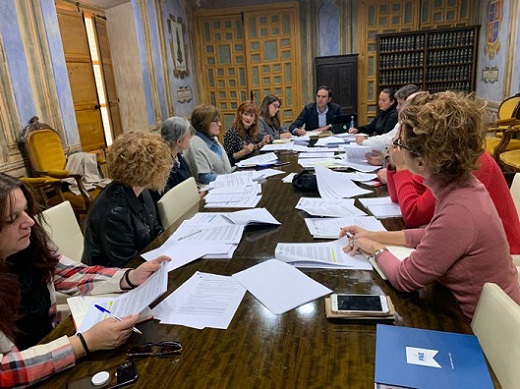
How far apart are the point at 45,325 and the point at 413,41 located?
22.5ft

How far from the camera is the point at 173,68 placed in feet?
21.1

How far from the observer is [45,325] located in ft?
4.20

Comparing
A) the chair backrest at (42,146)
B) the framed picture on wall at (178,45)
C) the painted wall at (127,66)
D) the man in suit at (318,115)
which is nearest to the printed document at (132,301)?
the chair backrest at (42,146)

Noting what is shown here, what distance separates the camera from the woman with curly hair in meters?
1.66

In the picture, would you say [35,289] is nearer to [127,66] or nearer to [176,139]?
[176,139]

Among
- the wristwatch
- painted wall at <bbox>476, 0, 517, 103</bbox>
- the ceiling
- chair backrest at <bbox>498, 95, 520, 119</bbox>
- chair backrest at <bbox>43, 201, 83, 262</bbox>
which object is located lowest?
chair backrest at <bbox>43, 201, 83, 262</bbox>

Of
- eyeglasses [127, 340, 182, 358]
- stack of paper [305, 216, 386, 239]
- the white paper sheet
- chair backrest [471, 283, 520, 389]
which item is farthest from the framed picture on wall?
chair backrest [471, 283, 520, 389]

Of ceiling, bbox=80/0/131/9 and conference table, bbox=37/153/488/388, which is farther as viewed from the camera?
ceiling, bbox=80/0/131/9

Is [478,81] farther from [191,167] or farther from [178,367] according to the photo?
[178,367]

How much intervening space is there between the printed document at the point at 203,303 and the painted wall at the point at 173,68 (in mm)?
5532

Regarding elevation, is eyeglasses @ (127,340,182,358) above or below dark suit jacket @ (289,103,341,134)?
below

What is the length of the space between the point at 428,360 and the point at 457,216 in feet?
1.28

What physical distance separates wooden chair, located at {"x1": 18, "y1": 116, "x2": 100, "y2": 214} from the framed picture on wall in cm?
319

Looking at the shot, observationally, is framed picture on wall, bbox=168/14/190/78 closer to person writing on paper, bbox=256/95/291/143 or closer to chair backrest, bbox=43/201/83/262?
person writing on paper, bbox=256/95/291/143
